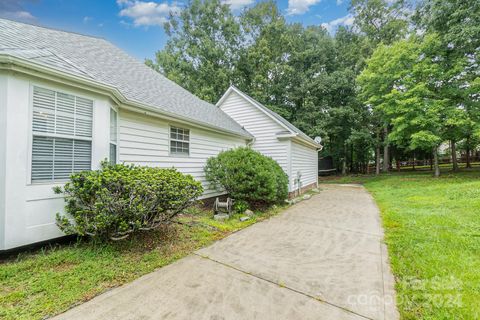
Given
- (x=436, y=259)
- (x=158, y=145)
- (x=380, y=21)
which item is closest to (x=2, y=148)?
(x=158, y=145)

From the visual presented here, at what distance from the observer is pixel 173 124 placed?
6.46 meters

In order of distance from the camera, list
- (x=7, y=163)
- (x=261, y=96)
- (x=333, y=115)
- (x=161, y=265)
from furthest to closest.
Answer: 1. (x=261, y=96)
2. (x=333, y=115)
3. (x=161, y=265)
4. (x=7, y=163)

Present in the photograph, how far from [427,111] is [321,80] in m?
9.42

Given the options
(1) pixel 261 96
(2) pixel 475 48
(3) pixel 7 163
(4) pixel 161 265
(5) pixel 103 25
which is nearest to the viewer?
(3) pixel 7 163

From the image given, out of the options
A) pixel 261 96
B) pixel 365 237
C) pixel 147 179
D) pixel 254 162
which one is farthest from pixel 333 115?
pixel 147 179

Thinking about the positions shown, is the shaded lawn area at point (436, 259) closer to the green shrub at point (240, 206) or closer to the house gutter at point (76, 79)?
the green shrub at point (240, 206)

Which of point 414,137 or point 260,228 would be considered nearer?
point 260,228

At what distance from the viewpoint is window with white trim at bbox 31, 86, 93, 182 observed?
129 inches

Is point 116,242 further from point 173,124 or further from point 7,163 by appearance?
point 173,124

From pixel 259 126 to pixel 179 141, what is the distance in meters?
4.81

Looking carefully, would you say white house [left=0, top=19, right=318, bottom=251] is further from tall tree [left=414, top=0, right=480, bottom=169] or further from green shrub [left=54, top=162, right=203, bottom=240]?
tall tree [left=414, top=0, right=480, bottom=169]

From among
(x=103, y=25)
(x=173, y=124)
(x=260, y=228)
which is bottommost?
(x=260, y=228)

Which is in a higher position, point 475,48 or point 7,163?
point 475,48

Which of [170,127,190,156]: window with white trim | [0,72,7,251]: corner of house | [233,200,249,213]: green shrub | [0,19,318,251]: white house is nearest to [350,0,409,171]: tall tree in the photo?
[233,200,249,213]: green shrub
